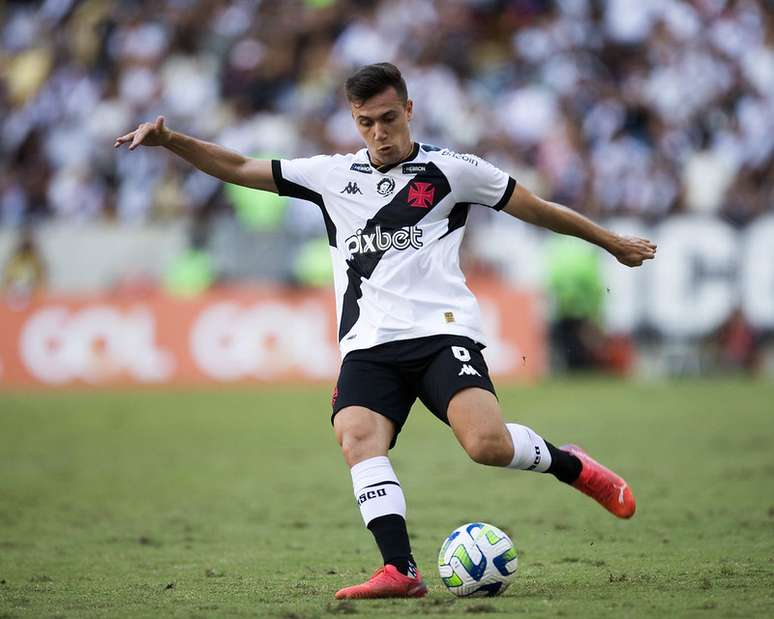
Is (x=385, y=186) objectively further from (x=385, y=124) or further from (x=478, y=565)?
(x=478, y=565)

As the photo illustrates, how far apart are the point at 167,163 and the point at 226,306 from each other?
3475 mm

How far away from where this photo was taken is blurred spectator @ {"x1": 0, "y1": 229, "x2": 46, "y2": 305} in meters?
19.8

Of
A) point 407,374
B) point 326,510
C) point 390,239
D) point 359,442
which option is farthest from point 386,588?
point 326,510

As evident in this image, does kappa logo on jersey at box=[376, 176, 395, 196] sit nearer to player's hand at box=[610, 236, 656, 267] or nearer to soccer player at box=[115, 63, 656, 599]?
soccer player at box=[115, 63, 656, 599]

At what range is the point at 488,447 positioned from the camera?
6.17 meters

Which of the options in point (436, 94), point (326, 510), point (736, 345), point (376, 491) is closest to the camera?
point (376, 491)

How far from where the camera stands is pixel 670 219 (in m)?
19.4

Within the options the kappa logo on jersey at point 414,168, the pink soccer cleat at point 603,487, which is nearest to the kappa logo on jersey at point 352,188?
the kappa logo on jersey at point 414,168

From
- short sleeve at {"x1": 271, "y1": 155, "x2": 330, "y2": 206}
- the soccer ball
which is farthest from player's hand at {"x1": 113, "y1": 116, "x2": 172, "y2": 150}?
the soccer ball

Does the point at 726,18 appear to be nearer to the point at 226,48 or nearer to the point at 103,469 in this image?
the point at 226,48

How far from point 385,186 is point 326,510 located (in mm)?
3771

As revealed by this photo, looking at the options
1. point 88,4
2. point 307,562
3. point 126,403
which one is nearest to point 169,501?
point 307,562

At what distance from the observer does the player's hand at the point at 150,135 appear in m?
6.40

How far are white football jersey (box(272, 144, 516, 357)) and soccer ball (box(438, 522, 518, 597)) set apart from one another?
3.21ft
